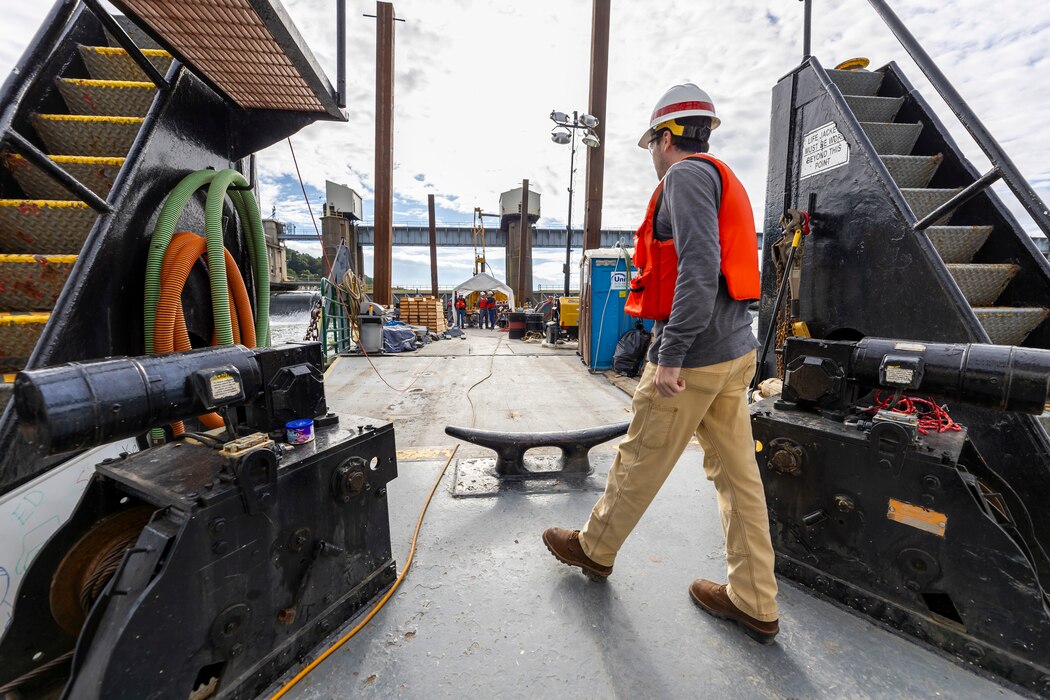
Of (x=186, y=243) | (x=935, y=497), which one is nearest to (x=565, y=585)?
(x=935, y=497)

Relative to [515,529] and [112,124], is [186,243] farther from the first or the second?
[515,529]

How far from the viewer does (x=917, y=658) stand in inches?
60.7

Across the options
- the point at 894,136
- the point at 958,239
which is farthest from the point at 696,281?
the point at 894,136

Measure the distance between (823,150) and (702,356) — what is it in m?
2.85

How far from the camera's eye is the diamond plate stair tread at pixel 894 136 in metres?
3.45

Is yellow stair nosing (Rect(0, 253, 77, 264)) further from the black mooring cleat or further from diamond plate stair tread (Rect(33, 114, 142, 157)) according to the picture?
the black mooring cleat

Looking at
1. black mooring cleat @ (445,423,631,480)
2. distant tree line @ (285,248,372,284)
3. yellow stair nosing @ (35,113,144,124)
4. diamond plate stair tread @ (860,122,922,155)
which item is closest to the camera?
yellow stair nosing @ (35,113,144,124)

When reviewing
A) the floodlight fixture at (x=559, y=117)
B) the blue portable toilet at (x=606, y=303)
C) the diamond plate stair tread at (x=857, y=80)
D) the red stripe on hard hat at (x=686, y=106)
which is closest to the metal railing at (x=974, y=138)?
the red stripe on hard hat at (x=686, y=106)

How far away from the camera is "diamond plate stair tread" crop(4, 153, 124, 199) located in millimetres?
2473

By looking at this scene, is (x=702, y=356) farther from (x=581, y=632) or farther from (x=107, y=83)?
(x=107, y=83)

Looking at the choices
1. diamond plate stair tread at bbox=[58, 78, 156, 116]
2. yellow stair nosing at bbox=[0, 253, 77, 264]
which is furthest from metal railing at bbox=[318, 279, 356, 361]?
yellow stair nosing at bbox=[0, 253, 77, 264]

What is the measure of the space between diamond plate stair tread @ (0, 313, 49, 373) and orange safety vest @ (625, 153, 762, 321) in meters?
2.78

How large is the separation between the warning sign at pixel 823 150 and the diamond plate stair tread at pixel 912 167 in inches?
16.0

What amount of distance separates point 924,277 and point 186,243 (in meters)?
4.17
